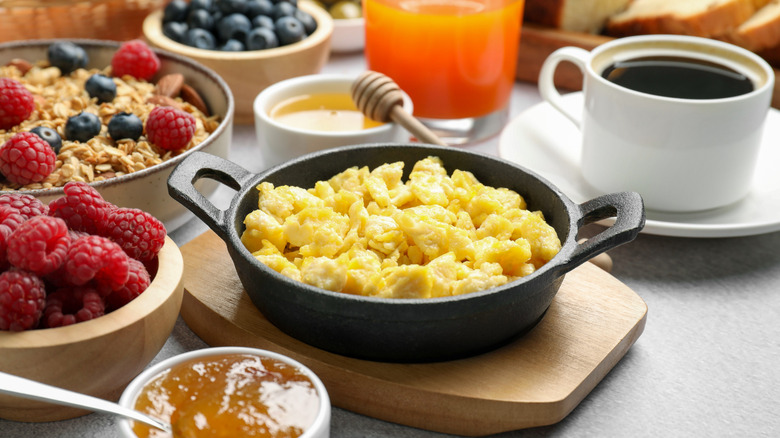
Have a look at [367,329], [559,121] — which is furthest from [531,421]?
[559,121]

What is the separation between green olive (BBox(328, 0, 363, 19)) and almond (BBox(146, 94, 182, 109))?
916 millimetres

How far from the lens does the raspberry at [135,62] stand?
174 cm

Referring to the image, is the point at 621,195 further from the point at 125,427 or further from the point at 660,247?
the point at 125,427

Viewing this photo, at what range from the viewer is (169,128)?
1473 mm

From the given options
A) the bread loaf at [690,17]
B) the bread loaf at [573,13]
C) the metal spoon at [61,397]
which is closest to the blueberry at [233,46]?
the bread loaf at [573,13]

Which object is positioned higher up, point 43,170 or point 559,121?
point 43,170

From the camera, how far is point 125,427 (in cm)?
90

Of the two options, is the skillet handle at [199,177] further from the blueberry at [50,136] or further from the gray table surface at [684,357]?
the blueberry at [50,136]

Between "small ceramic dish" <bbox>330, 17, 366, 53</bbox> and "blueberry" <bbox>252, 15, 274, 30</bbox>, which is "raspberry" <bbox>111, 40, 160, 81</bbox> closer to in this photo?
"blueberry" <bbox>252, 15, 274, 30</bbox>

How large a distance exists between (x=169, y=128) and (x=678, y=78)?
977 millimetres

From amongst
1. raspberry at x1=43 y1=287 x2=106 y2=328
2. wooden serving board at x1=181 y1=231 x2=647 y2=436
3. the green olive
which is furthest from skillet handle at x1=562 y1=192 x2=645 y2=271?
the green olive

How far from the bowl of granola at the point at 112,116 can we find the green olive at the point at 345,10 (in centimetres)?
77

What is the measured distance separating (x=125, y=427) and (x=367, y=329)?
322 mm

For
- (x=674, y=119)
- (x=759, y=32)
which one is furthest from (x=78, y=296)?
(x=759, y=32)
